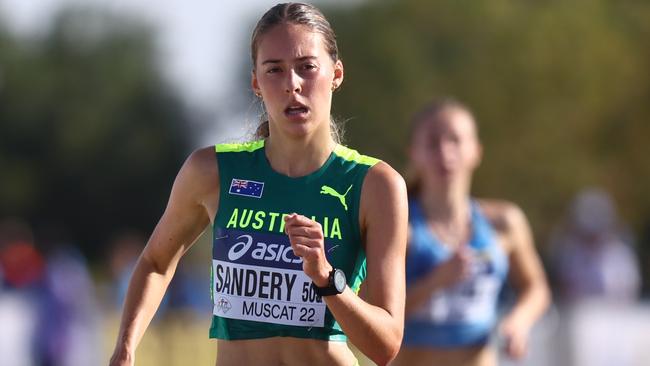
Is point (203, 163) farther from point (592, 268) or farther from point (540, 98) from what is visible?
point (540, 98)

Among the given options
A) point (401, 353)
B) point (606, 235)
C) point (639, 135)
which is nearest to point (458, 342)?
point (401, 353)

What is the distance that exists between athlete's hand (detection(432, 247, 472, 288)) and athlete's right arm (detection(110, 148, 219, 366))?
2.23m

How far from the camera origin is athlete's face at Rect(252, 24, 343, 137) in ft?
16.0

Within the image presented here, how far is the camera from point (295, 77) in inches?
192

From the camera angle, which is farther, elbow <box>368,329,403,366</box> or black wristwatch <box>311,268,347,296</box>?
elbow <box>368,329,403,366</box>

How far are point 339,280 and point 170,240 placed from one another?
874mm

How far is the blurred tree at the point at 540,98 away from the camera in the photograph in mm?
44812

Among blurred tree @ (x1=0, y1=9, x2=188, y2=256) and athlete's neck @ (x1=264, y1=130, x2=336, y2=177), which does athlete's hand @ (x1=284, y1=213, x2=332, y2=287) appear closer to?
athlete's neck @ (x1=264, y1=130, x2=336, y2=177)

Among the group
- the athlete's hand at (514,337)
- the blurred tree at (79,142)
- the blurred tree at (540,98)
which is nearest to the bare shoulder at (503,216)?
the athlete's hand at (514,337)

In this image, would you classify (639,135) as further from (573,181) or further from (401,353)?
(401,353)

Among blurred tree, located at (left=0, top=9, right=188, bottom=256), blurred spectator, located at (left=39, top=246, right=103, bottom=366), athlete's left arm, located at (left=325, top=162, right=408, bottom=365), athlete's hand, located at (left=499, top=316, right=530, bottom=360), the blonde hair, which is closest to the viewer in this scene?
athlete's left arm, located at (left=325, top=162, right=408, bottom=365)

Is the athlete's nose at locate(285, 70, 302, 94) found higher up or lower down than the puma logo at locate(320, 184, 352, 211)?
higher up

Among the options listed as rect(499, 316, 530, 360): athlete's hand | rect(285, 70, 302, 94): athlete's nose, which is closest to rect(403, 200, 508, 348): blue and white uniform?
rect(499, 316, 530, 360): athlete's hand

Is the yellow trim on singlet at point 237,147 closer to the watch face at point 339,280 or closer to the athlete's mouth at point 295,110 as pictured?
the athlete's mouth at point 295,110
